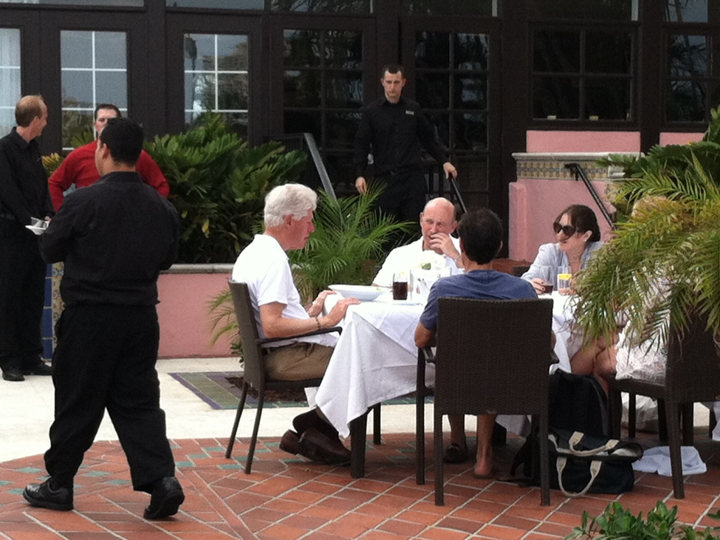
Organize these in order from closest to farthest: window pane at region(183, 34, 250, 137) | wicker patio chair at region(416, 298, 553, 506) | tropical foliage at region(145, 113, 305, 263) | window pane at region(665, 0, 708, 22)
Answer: wicker patio chair at region(416, 298, 553, 506)
tropical foliage at region(145, 113, 305, 263)
window pane at region(183, 34, 250, 137)
window pane at region(665, 0, 708, 22)

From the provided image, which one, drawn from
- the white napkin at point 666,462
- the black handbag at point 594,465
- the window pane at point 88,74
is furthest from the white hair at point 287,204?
the window pane at point 88,74

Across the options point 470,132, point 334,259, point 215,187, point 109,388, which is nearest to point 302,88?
point 470,132

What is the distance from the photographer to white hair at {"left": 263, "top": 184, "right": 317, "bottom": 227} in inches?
239

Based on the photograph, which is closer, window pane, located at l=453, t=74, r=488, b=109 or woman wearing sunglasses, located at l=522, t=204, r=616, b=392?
woman wearing sunglasses, located at l=522, t=204, r=616, b=392

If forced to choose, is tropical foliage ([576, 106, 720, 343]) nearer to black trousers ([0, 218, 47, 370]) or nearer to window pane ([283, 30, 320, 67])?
black trousers ([0, 218, 47, 370])

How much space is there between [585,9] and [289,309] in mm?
7810

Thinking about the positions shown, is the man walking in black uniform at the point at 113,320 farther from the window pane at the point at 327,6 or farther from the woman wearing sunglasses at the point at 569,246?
the window pane at the point at 327,6

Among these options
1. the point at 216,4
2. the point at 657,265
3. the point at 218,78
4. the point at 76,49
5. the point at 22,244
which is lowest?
the point at 22,244

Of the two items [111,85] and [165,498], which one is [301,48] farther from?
[165,498]

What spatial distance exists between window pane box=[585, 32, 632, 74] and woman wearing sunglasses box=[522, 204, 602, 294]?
6.25 meters

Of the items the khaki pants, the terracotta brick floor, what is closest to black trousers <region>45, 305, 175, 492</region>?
→ the terracotta brick floor

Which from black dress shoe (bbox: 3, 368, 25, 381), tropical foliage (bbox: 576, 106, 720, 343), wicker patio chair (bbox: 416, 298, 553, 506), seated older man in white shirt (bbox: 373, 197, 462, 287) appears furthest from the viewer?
black dress shoe (bbox: 3, 368, 25, 381)

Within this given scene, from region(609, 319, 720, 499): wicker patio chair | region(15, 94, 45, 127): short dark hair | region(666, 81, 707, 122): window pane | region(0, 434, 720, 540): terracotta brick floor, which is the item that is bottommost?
region(0, 434, 720, 540): terracotta brick floor

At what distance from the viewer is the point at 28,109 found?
8.45 meters
